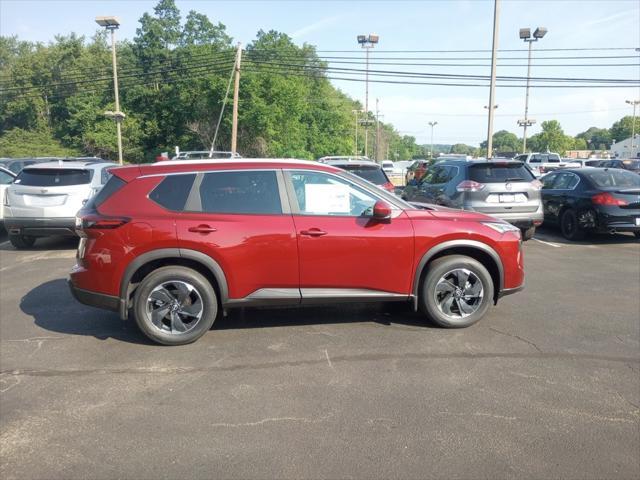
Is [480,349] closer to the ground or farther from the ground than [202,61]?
closer to the ground

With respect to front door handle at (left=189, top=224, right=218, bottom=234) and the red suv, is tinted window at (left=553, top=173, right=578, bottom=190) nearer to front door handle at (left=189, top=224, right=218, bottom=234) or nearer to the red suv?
the red suv

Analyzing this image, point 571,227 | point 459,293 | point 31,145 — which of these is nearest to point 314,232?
point 459,293

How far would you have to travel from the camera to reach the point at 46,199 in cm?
930

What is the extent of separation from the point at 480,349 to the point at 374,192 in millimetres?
1777

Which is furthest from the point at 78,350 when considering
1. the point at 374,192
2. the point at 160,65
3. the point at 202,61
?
the point at 160,65

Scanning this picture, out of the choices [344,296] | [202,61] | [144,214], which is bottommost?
[344,296]

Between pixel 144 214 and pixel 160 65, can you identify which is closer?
pixel 144 214

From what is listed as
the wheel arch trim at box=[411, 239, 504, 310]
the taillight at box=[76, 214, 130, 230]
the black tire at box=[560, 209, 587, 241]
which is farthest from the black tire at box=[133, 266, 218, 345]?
the black tire at box=[560, 209, 587, 241]

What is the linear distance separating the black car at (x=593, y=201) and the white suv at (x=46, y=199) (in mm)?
9385

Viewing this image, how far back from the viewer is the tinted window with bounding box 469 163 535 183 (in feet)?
31.5

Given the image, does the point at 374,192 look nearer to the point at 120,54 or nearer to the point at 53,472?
the point at 53,472

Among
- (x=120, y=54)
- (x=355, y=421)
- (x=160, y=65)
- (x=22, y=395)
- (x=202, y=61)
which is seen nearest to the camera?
(x=355, y=421)

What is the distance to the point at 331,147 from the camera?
221 feet

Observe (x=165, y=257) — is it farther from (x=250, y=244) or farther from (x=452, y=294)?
(x=452, y=294)
